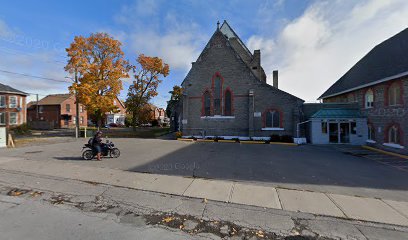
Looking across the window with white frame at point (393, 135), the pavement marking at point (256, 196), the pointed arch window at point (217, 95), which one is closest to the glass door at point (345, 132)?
the window with white frame at point (393, 135)

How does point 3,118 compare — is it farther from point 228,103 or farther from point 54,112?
point 228,103

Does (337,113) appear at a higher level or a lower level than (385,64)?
lower

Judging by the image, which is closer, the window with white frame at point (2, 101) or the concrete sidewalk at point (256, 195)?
the concrete sidewalk at point (256, 195)

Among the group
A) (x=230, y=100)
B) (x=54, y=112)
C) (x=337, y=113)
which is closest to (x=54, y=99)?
(x=54, y=112)

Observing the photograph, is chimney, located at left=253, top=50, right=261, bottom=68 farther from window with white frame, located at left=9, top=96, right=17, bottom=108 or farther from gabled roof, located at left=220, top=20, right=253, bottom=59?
window with white frame, located at left=9, top=96, right=17, bottom=108

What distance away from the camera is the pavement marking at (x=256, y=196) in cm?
565

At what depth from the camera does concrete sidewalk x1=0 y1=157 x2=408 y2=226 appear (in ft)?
17.0

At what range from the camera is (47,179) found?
7.77 meters

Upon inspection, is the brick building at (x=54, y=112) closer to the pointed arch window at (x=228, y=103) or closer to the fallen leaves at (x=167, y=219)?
the pointed arch window at (x=228, y=103)

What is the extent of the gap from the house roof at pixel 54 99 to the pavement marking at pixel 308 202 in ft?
171

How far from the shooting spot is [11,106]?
3325 cm

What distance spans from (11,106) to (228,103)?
35821 millimetres

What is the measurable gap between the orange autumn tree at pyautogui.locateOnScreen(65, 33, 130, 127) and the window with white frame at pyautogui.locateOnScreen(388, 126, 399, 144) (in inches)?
1096

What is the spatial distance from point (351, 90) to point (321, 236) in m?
20.8
